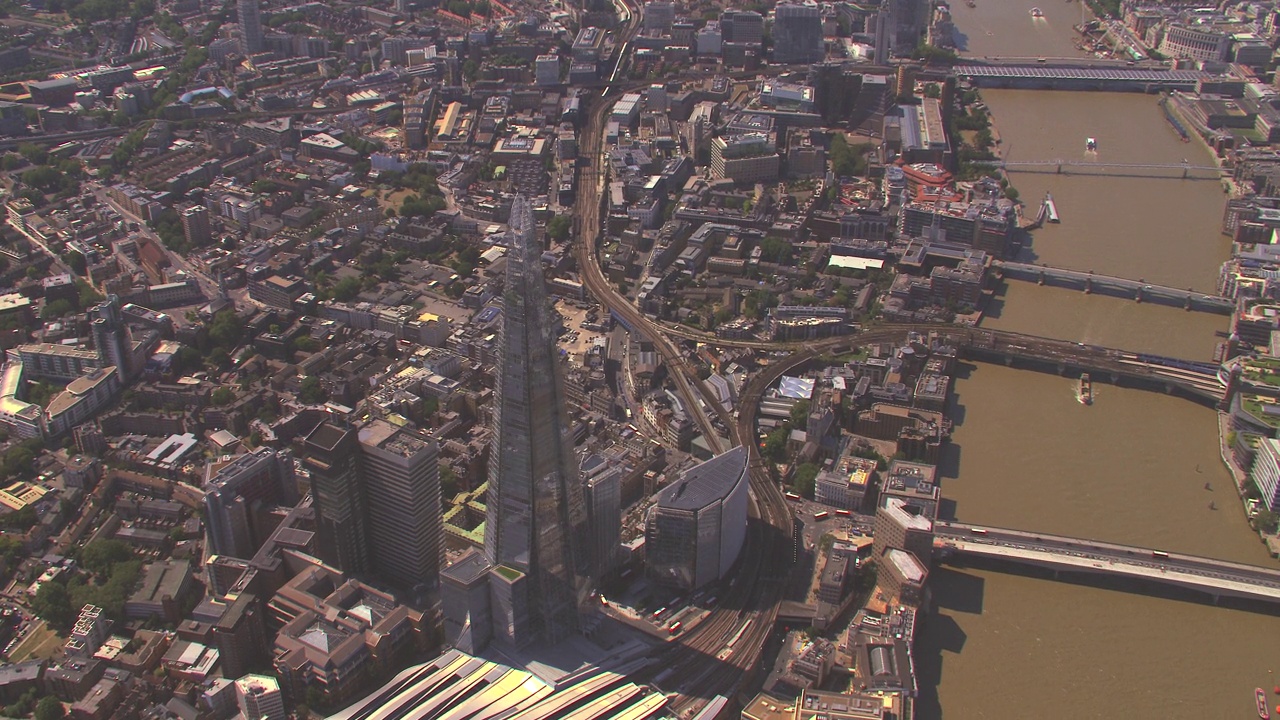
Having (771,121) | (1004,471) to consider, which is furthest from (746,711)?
(771,121)

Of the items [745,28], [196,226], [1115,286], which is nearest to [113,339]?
[196,226]

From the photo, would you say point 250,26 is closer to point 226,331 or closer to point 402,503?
point 226,331

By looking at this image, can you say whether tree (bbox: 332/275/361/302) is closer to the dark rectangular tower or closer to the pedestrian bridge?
the dark rectangular tower

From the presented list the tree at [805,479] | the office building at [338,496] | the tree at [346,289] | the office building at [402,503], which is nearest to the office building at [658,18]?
the tree at [346,289]

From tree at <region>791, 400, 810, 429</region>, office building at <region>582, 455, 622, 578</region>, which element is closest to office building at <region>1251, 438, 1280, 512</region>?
tree at <region>791, 400, 810, 429</region>

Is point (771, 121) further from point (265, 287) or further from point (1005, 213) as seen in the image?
point (265, 287)

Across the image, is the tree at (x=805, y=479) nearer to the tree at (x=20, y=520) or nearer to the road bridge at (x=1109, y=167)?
the tree at (x=20, y=520)
